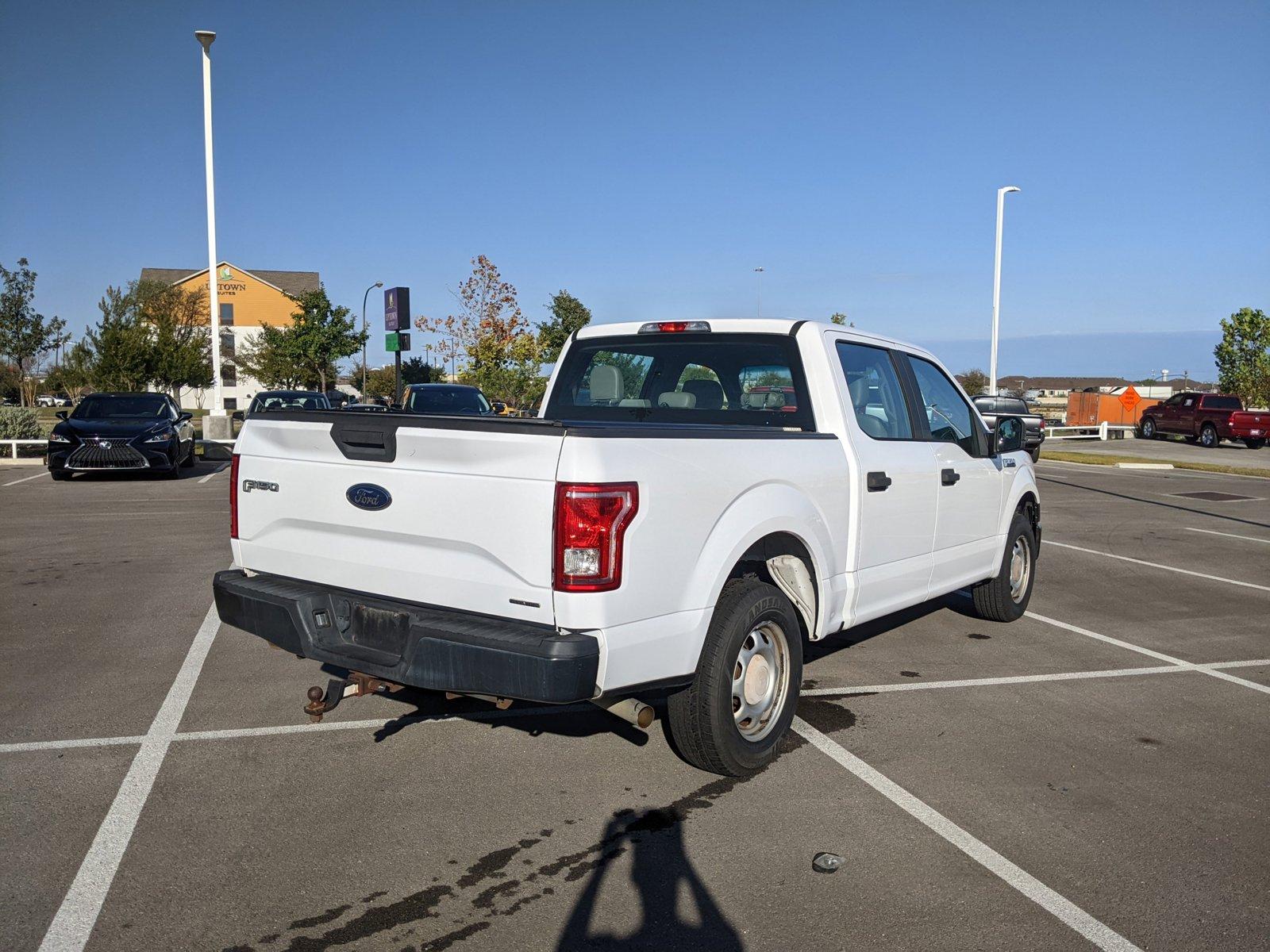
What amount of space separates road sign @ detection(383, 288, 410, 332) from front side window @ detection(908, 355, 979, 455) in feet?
67.0

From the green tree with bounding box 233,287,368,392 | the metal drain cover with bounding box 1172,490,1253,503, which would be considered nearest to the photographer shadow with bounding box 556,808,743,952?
the metal drain cover with bounding box 1172,490,1253,503

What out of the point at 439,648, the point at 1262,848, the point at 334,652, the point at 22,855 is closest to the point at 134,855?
the point at 22,855

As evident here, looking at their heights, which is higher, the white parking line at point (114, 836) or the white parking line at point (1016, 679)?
the white parking line at point (1016, 679)

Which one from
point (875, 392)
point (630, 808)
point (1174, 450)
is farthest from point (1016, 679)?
point (1174, 450)

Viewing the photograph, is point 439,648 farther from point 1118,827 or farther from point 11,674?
point 11,674

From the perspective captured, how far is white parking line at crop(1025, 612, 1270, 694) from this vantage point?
19.7 feet

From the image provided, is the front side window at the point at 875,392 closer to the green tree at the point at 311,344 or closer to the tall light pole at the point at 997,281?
the tall light pole at the point at 997,281

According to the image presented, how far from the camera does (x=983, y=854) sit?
11.9 feet

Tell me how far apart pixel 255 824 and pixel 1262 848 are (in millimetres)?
3739

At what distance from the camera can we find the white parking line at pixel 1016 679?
5641 mm

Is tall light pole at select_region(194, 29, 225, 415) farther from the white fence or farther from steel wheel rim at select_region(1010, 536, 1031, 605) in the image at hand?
the white fence

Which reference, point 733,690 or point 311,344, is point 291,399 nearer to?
point 733,690

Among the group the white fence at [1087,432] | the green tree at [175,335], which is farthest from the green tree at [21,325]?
the white fence at [1087,432]

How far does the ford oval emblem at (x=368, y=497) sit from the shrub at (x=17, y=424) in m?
22.2
